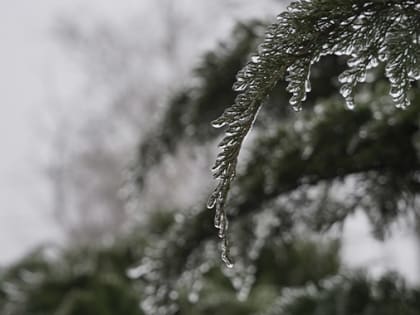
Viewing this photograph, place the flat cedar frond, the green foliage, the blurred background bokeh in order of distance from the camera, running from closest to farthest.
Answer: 1. the flat cedar frond
2. the blurred background bokeh
3. the green foliage

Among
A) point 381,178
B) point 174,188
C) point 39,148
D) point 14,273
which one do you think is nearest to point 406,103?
point 381,178

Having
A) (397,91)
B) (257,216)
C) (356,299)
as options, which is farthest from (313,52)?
(356,299)

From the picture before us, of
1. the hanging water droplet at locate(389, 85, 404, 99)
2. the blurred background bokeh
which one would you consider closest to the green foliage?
the blurred background bokeh

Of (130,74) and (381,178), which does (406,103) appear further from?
(130,74)

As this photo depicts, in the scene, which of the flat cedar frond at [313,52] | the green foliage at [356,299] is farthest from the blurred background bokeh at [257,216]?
the flat cedar frond at [313,52]

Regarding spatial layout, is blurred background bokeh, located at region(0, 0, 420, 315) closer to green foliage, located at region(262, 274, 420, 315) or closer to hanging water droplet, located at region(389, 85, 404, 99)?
green foliage, located at region(262, 274, 420, 315)

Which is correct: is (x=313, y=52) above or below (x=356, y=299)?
above

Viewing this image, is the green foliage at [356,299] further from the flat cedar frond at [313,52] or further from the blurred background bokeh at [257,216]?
the flat cedar frond at [313,52]

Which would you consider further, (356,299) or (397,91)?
(356,299)

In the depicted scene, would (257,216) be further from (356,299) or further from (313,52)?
(313,52)
